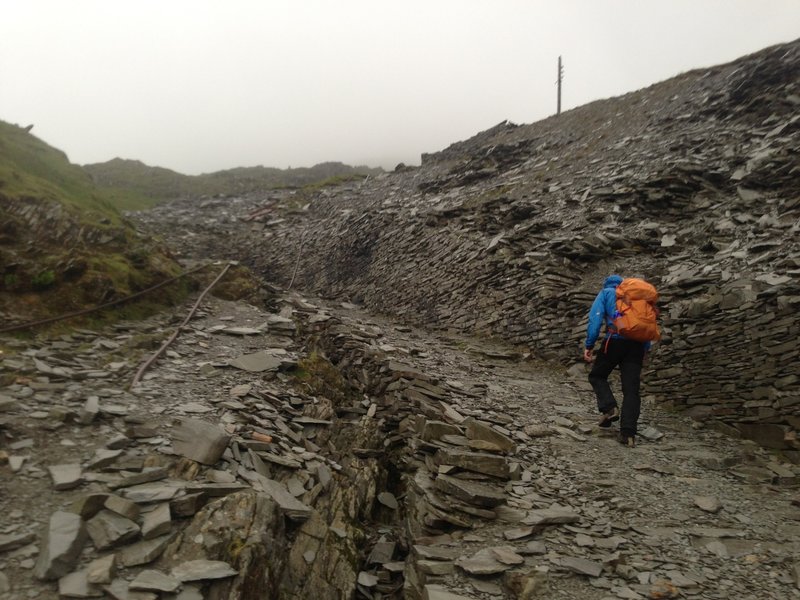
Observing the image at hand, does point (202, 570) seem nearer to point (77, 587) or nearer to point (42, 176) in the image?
point (77, 587)

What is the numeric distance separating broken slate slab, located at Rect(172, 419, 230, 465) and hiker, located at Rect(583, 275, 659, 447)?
5753mm

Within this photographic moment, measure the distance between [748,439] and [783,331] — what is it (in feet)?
5.87

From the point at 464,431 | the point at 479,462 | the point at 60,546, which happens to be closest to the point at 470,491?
the point at 479,462

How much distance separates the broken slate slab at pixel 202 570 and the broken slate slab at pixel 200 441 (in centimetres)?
143

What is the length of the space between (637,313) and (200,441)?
253 inches

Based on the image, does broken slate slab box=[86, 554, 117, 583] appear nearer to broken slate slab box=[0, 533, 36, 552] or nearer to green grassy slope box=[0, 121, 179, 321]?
broken slate slab box=[0, 533, 36, 552]

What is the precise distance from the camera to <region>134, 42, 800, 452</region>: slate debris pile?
8086 millimetres

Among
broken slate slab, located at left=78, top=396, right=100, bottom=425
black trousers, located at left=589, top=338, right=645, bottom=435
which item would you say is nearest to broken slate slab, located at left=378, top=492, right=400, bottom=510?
black trousers, located at left=589, top=338, right=645, bottom=435

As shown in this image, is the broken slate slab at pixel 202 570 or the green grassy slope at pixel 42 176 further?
the green grassy slope at pixel 42 176

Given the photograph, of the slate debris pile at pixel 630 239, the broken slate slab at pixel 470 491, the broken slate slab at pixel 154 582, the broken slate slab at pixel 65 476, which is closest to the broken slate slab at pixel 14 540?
the broken slate slab at pixel 65 476

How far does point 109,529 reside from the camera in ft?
13.8

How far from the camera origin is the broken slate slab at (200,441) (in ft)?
18.0

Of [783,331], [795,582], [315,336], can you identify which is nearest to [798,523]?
[795,582]

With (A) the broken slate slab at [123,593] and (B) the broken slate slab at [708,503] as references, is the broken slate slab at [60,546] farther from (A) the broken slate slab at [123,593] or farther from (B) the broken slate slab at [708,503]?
(B) the broken slate slab at [708,503]
